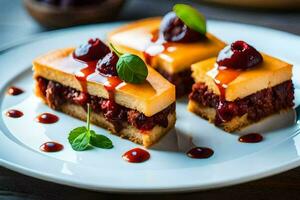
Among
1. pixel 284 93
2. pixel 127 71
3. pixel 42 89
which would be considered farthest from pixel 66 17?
pixel 284 93

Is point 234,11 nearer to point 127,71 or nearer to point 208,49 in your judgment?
point 208,49

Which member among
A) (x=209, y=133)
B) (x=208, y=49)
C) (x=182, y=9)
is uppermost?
(x=182, y=9)

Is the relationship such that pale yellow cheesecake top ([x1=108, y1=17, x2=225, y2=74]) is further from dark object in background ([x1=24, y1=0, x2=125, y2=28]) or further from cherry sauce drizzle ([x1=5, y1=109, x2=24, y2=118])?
cherry sauce drizzle ([x1=5, y1=109, x2=24, y2=118])

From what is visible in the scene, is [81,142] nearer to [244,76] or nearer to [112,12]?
[244,76]

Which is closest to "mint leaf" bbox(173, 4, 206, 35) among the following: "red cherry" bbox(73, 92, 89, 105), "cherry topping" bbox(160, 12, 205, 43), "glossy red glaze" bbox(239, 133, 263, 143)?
"cherry topping" bbox(160, 12, 205, 43)

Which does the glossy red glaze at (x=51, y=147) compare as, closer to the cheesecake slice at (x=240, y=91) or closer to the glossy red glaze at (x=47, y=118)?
the glossy red glaze at (x=47, y=118)

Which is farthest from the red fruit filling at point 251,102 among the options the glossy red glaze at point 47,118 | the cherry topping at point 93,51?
the glossy red glaze at point 47,118
